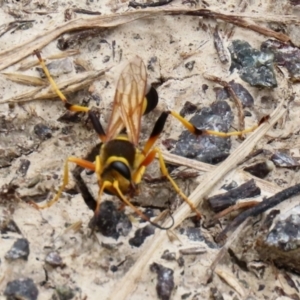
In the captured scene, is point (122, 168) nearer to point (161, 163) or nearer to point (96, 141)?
point (161, 163)

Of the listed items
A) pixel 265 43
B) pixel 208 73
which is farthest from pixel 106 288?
pixel 265 43

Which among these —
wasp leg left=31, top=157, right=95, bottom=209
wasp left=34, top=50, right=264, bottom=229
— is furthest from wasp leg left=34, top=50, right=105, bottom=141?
wasp leg left=31, top=157, right=95, bottom=209

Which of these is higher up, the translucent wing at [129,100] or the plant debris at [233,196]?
the translucent wing at [129,100]

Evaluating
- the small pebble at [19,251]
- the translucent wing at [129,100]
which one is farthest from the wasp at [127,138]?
the small pebble at [19,251]

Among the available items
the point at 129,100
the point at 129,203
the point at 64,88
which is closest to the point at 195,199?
the point at 129,203

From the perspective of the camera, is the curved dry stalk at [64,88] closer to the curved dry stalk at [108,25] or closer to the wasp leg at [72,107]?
the wasp leg at [72,107]

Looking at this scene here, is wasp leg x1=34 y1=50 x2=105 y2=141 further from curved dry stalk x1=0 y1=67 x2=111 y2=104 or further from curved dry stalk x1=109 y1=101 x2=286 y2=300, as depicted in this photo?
curved dry stalk x1=109 y1=101 x2=286 y2=300

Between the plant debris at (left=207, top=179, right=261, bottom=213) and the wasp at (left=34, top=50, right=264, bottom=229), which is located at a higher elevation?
the wasp at (left=34, top=50, right=264, bottom=229)

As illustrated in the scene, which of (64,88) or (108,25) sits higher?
(108,25)
